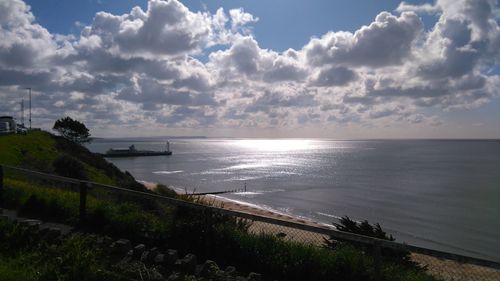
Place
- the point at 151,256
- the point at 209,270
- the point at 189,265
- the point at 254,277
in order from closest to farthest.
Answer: the point at 254,277 → the point at 209,270 → the point at 189,265 → the point at 151,256

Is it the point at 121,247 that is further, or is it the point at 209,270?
the point at 121,247

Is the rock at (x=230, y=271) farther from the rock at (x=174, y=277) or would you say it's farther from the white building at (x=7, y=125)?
the white building at (x=7, y=125)

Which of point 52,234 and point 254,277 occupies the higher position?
point 52,234

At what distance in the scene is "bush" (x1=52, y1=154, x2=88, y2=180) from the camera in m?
27.1

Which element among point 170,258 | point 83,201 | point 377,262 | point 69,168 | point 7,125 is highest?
point 7,125

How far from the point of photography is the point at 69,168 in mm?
27906

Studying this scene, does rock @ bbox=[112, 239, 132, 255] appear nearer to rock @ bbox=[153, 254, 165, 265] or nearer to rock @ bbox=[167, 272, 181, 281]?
rock @ bbox=[153, 254, 165, 265]

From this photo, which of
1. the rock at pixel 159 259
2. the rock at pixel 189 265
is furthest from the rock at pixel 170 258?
the rock at pixel 189 265

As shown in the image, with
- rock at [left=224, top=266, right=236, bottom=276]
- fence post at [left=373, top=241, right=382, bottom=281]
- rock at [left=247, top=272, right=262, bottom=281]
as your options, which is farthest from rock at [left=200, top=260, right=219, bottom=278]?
fence post at [left=373, top=241, right=382, bottom=281]

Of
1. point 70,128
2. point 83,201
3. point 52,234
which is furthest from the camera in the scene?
point 70,128

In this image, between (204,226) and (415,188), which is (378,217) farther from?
(204,226)

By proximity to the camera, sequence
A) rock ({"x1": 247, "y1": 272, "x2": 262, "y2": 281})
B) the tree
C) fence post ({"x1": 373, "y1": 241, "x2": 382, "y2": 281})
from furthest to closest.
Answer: the tree, rock ({"x1": 247, "y1": 272, "x2": 262, "y2": 281}), fence post ({"x1": 373, "y1": 241, "x2": 382, "y2": 281})

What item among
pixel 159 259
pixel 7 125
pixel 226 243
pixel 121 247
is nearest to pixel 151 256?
pixel 159 259

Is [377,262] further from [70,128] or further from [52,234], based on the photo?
[70,128]
